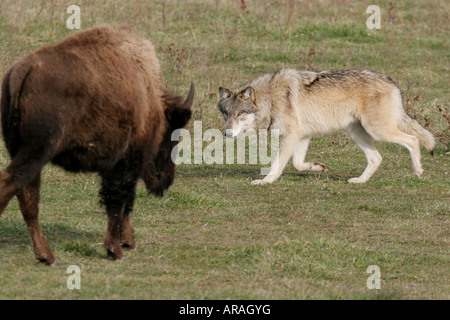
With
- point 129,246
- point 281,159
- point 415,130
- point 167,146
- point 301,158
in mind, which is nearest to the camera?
point 129,246

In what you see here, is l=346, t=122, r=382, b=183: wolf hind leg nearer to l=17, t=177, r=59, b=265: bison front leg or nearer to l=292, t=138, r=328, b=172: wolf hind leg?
l=292, t=138, r=328, b=172: wolf hind leg

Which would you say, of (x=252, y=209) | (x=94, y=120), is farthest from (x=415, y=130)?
(x=94, y=120)

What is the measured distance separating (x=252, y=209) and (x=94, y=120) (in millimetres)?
3221

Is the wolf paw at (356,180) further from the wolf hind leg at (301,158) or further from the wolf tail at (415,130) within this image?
the wolf tail at (415,130)

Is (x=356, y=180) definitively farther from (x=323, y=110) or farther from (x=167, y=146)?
(x=167, y=146)

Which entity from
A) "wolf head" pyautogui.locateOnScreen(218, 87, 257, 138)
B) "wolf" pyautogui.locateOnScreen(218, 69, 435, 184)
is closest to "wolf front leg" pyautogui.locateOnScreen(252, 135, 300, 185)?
"wolf" pyautogui.locateOnScreen(218, 69, 435, 184)

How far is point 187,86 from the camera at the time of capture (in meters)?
13.7

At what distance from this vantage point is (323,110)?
10.1m

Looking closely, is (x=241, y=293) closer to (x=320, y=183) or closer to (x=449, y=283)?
(x=449, y=283)

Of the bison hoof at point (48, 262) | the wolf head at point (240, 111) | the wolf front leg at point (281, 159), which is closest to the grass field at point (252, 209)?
the bison hoof at point (48, 262)

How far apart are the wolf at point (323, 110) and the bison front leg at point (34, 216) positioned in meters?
4.39

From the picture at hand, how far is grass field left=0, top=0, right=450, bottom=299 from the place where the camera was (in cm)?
586

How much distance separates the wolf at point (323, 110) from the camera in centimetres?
991

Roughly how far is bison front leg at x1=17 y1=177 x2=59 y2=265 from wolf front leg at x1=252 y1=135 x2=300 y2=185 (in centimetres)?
428
